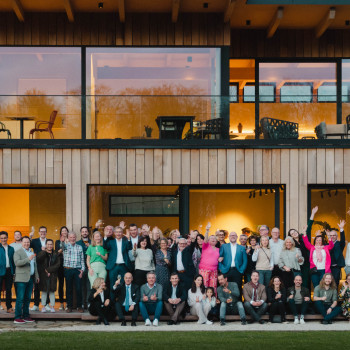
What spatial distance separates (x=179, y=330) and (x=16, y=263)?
348 cm

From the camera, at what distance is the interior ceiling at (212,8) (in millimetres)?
16625

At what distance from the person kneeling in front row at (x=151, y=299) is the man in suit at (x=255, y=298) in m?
1.71

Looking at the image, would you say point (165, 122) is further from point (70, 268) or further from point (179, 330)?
point (179, 330)

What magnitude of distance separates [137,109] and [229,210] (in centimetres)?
322

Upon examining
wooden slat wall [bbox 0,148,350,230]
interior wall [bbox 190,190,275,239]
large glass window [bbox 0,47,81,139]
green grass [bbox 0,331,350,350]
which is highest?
large glass window [bbox 0,47,81,139]

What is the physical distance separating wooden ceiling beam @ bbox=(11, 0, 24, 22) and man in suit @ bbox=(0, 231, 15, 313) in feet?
18.7

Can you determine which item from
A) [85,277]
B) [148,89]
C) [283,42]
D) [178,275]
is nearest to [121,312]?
[178,275]

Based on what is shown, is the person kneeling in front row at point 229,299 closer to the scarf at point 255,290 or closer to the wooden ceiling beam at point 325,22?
the scarf at point 255,290

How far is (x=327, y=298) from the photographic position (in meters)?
13.6

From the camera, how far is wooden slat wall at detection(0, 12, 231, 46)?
17.1m

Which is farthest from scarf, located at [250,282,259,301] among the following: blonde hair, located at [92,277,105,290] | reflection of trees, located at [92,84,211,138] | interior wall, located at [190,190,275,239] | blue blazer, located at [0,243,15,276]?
blue blazer, located at [0,243,15,276]

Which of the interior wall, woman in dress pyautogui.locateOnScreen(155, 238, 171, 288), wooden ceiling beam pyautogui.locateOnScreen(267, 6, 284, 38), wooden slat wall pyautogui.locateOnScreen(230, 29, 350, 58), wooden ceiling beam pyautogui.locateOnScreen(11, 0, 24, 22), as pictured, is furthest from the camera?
wooden slat wall pyautogui.locateOnScreen(230, 29, 350, 58)

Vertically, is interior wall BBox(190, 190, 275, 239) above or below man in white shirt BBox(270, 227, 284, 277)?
above

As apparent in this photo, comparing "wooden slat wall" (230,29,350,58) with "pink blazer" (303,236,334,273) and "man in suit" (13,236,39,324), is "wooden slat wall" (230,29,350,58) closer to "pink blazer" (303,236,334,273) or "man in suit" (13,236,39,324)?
"pink blazer" (303,236,334,273)
